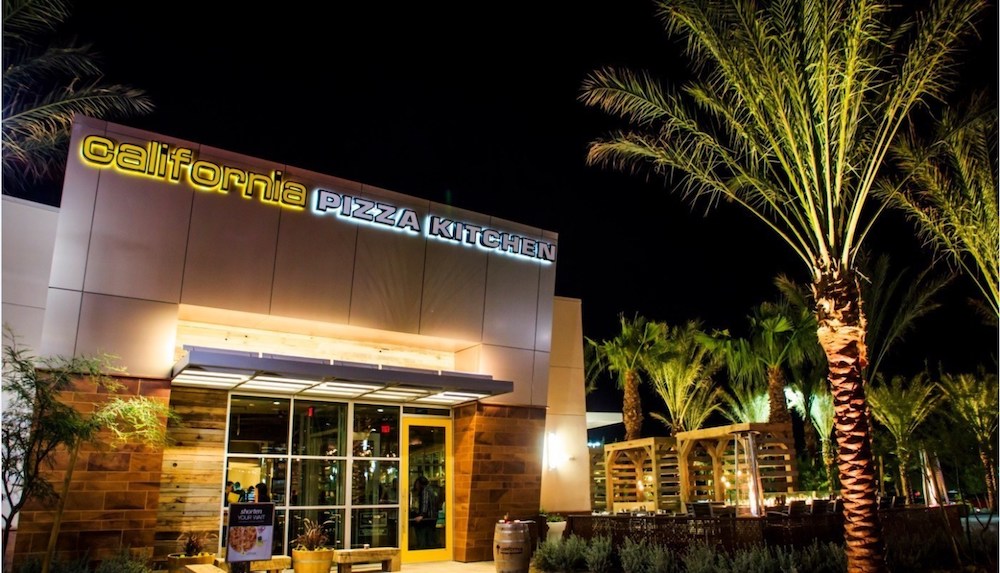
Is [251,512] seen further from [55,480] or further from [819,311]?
[819,311]

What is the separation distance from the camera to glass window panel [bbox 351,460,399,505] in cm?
1612

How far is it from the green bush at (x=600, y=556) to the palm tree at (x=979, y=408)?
11.9 m

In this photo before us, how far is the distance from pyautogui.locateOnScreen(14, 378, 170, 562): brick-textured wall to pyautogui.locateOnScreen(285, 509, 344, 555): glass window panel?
2.82m

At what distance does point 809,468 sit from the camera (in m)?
Result: 29.8

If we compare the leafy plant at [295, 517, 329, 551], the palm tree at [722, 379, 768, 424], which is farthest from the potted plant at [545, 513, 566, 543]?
the palm tree at [722, 379, 768, 424]

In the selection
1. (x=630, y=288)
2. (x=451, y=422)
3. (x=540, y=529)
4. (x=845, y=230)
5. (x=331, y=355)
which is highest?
(x=630, y=288)

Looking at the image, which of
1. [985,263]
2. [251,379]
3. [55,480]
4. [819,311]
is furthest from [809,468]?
[55,480]

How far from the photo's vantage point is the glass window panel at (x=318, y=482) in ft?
Result: 50.7

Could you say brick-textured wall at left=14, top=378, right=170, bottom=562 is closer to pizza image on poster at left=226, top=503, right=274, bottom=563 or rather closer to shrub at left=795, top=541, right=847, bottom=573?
pizza image on poster at left=226, top=503, right=274, bottom=563

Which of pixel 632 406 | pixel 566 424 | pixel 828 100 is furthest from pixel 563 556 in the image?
pixel 632 406

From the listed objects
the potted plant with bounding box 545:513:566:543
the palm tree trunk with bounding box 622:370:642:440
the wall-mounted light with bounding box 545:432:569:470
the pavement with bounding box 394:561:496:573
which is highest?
the palm tree trunk with bounding box 622:370:642:440

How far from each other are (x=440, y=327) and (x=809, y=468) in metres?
19.5

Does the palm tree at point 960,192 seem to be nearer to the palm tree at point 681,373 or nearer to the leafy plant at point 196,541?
the palm tree at point 681,373

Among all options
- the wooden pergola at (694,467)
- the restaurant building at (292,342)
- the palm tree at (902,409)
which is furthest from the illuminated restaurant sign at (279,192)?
the palm tree at (902,409)
